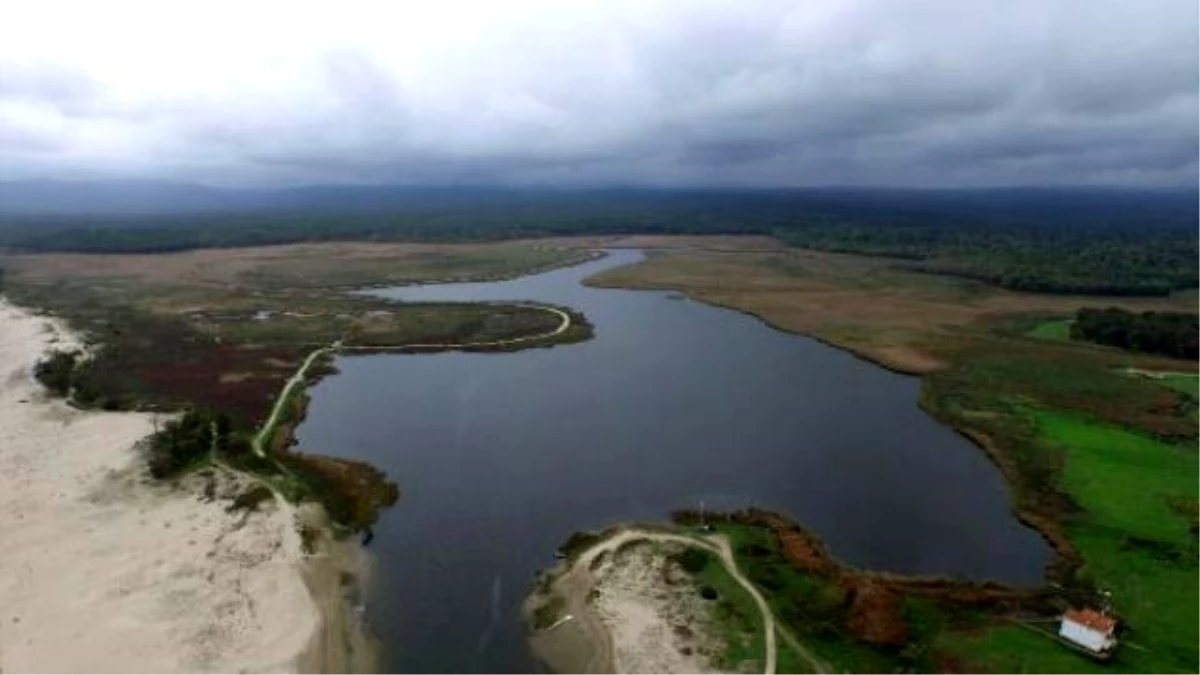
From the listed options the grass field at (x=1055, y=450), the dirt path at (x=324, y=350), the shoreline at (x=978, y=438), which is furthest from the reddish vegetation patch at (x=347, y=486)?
the shoreline at (x=978, y=438)

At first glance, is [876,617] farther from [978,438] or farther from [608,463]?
[978,438]

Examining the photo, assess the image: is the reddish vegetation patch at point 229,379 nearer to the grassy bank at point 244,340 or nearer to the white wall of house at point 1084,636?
Result: the grassy bank at point 244,340

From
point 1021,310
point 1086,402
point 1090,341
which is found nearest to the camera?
point 1086,402

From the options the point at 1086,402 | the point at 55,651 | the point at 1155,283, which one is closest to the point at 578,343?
the point at 1086,402

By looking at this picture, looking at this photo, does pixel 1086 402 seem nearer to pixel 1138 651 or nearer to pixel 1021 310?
pixel 1138 651

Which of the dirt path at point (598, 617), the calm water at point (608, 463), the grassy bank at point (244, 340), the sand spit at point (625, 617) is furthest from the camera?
the grassy bank at point (244, 340)

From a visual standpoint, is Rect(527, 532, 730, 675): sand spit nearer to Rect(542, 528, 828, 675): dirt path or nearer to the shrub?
Rect(542, 528, 828, 675): dirt path

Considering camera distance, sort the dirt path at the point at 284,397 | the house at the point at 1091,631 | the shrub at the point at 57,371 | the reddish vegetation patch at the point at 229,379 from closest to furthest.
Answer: the house at the point at 1091,631, the dirt path at the point at 284,397, the reddish vegetation patch at the point at 229,379, the shrub at the point at 57,371
